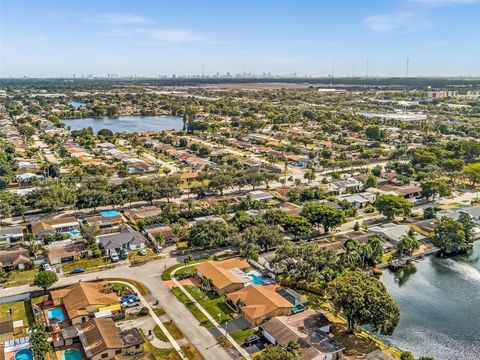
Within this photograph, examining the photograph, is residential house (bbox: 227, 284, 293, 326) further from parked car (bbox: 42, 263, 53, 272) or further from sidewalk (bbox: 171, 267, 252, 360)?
parked car (bbox: 42, 263, 53, 272)

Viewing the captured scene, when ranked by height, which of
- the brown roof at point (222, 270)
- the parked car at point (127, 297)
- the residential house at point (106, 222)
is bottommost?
the parked car at point (127, 297)

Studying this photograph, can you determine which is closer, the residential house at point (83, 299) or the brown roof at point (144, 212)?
the residential house at point (83, 299)

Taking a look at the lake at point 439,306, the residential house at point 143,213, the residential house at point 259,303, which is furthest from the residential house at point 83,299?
the lake at point 439,306

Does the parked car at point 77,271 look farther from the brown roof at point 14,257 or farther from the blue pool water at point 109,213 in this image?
the blue pool water at point 109,213

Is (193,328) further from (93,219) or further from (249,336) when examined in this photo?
(93,219)

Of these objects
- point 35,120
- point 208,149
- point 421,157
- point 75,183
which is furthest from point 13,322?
point 35,120

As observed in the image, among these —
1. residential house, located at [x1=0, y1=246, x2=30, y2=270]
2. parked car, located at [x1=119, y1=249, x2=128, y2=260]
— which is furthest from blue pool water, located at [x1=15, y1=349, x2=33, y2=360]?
parked car, located at [x1=119, y1=249, x2=128, y2=260]
